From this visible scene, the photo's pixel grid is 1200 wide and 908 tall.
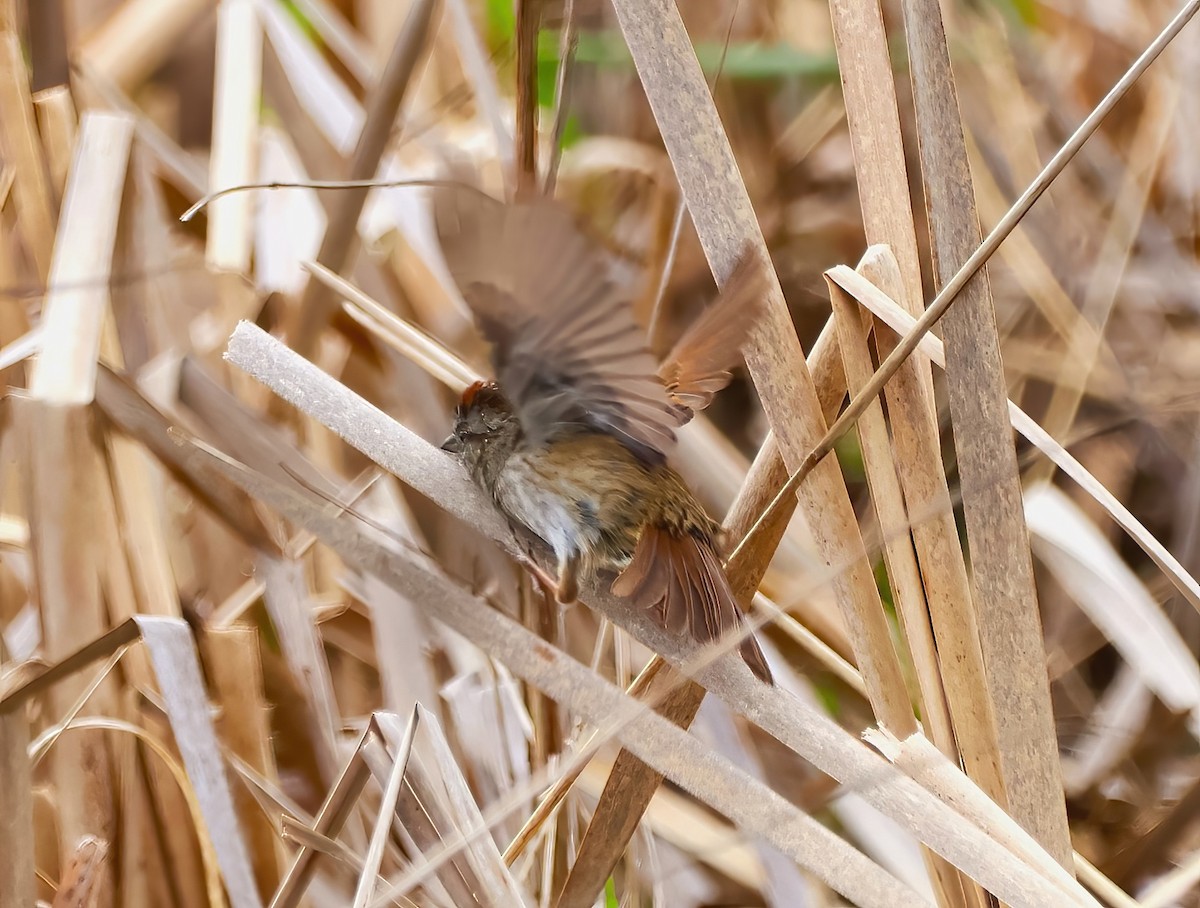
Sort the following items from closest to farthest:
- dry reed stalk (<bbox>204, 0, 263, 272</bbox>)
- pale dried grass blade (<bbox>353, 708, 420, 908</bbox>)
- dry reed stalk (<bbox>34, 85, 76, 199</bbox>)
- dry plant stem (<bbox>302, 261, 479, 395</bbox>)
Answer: pale dried grass blade (<bbox>353, 708, 420, 908</bbox>)
dry plant stem (<bbox>302, 261, 479, 395</bbox>)
dry reed stalk (<bbox>34, 85, 76, 199</bbox>)
dry reed stalk (<bbox>204, 0, 263, 272</bbox>)

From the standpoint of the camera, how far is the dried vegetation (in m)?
0.78

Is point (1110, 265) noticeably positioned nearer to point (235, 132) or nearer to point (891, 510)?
point (891, 510)

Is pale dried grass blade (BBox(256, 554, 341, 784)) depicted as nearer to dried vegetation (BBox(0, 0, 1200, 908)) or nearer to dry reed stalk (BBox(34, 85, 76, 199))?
dried vegetation (BBox(0, 0, 1200, 908))

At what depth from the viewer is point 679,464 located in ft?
4.80

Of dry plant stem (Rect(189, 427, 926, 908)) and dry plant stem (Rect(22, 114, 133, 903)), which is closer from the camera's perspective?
dry plant stem (Rect(189, 427, 926, 908))

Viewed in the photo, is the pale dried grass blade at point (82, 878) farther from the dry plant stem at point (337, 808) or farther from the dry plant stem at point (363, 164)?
→ the dry plant stem at point (363, 164)

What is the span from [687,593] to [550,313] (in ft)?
0.80

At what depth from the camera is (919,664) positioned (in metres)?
0.84

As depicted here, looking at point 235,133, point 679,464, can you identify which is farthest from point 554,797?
point 235,133

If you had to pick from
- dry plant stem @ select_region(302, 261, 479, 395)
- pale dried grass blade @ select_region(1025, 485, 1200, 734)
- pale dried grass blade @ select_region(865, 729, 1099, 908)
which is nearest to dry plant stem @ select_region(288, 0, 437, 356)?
dry plant stem @ select_region(302, 261, 479, 395)

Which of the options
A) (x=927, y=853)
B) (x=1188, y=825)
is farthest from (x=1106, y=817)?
(x=927, y=853)

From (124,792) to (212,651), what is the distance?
6.3 inches

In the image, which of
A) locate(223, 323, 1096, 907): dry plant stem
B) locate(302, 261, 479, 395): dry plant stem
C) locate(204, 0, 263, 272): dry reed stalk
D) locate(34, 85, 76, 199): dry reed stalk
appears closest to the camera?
locate(223, 323, 1096, 907): dry plant stem

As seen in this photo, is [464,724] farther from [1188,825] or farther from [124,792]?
[1188,825]
